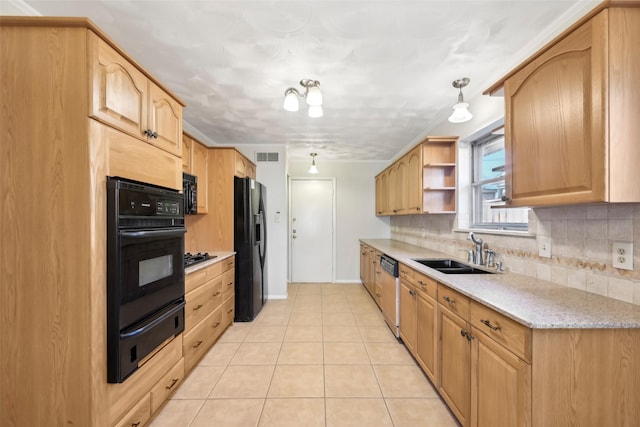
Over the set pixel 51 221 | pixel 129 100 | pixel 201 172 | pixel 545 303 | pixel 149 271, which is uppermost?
pixel 129 100

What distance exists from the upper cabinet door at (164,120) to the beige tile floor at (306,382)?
1.80m

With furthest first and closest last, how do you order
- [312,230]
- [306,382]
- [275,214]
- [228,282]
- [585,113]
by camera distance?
[312,230] < [275,214] < [228,282] < [306,382] < [585,113]

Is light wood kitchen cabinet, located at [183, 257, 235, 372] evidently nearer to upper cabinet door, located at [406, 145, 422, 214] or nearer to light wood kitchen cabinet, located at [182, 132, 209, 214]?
light wood kitchen cabinet, located at [182, 132, 209, 214]

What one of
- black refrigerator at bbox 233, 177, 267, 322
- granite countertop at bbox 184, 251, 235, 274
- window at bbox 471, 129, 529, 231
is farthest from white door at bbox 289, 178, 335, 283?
window at bbox 471, 129, 529, 231

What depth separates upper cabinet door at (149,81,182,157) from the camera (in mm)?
1617

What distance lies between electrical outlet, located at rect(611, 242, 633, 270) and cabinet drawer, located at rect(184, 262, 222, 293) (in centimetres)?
260

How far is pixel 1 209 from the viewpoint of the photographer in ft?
3.78

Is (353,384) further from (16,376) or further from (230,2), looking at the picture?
(230,2)

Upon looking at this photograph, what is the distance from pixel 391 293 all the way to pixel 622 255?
1.89m

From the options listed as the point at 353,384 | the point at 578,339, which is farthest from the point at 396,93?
the point at 353,384

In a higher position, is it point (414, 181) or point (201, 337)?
point (414, 181)

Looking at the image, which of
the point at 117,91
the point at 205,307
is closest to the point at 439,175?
the point at 205,307

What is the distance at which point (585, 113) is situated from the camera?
3.56ft

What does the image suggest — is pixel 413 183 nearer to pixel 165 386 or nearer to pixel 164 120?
pixel 164 120
